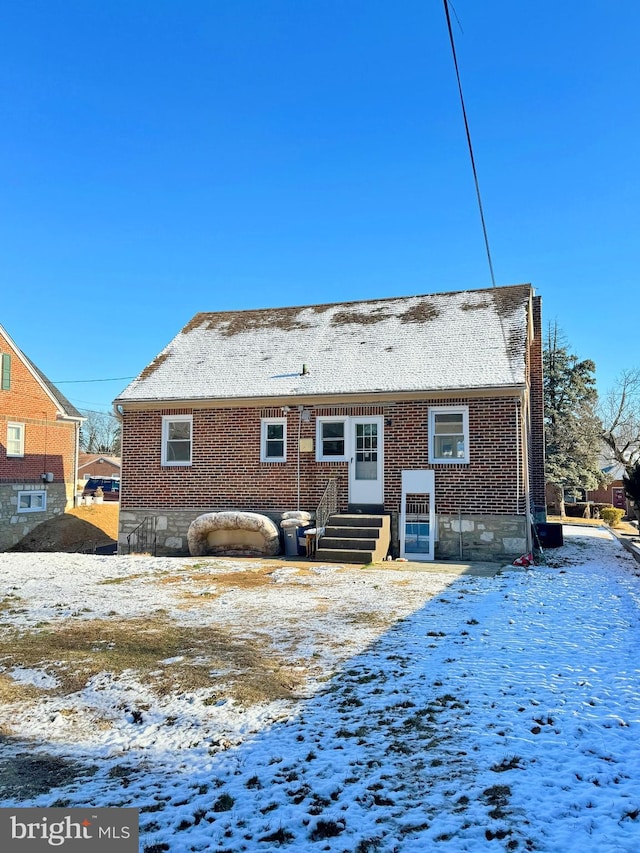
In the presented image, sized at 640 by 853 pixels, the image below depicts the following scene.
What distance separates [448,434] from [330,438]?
9.66 ft

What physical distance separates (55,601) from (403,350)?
1048 centimetres

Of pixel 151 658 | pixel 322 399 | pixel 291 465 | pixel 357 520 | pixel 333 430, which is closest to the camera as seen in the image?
pixel 151 658

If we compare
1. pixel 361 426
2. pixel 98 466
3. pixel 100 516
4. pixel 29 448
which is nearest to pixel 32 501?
pixel 29 448

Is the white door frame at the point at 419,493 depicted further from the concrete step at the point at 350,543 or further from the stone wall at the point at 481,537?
the concrete step at the point at 350,543

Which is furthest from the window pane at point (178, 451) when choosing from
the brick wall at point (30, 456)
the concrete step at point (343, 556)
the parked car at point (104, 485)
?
the parked car at point (104, 485)

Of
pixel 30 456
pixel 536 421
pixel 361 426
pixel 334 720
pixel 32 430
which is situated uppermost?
pixel 32 430

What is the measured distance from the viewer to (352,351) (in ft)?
55.4

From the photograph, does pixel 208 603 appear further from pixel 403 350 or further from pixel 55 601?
pixel 403 350

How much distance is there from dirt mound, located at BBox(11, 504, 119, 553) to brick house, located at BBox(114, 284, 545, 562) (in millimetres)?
8120

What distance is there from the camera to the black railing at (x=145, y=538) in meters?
16.6

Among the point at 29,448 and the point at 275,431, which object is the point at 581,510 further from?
the point at 29,448

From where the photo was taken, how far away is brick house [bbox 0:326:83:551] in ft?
79.3

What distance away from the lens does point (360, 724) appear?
4.61m

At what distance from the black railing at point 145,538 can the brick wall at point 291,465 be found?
0.47m
